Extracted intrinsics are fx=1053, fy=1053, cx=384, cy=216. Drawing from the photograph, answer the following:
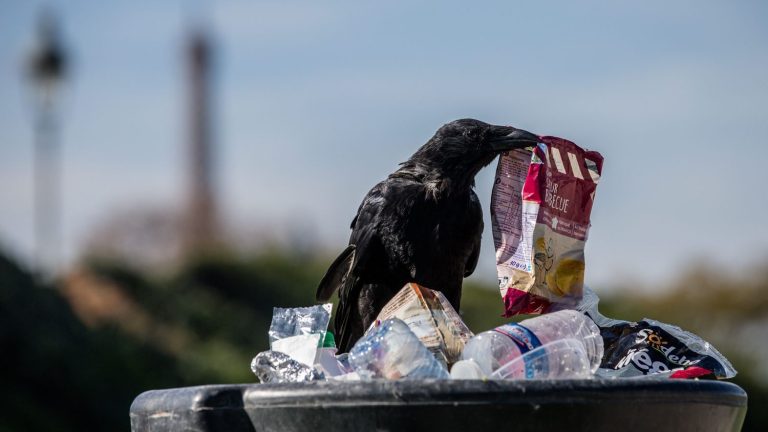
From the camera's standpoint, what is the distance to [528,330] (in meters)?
2.24

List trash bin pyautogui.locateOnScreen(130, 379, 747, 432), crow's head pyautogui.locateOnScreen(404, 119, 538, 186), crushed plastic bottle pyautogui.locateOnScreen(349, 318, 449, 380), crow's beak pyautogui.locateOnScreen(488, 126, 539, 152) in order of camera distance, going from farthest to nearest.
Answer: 1. crow's head pyautogui.locateOnScreen(404, 119, 538, 186)
2. crow's beak pyautogui.locateOnScreen(488, 126, 539, 152)
3. crushed plastic bottle pyautogui.locateOnScreen(349, 318, 449, 380)
4. trash bin pyautogui.locateOnScreen(130, 379, 747, 432)

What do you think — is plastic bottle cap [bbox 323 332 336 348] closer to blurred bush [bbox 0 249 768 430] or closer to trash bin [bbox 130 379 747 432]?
trash bin [bbox 130 379 747 432]

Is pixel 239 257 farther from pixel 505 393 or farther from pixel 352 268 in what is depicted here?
pixel 505 393

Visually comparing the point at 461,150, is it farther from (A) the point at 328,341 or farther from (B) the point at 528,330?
(B) the point at 528,330

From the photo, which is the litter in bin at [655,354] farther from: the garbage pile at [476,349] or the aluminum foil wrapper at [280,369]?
the aluminum foil wrapper at [280,369]

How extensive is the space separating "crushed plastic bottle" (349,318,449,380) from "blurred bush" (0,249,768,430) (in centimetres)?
651

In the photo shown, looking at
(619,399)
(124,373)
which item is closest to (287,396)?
(619,399)

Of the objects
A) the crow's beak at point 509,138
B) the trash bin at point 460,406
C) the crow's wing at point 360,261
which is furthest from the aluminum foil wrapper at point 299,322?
the crow's wing at point 360,261

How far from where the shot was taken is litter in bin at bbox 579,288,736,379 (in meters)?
2.48

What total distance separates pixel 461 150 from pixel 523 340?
5.28 ft

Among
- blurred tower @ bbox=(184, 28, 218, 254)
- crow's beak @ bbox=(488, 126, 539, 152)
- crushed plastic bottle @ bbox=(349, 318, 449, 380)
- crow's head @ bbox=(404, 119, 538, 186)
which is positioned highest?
crow's beak @ bbox=(488, 126, 539, 152)

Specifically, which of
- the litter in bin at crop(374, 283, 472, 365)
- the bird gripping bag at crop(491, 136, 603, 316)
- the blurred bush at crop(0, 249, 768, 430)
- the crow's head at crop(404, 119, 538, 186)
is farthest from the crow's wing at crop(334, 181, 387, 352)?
the blurred bush at crop(0, 249, 768, 430)

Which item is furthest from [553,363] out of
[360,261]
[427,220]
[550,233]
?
[360,261]

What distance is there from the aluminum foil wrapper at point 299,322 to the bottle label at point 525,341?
1.82 feet
